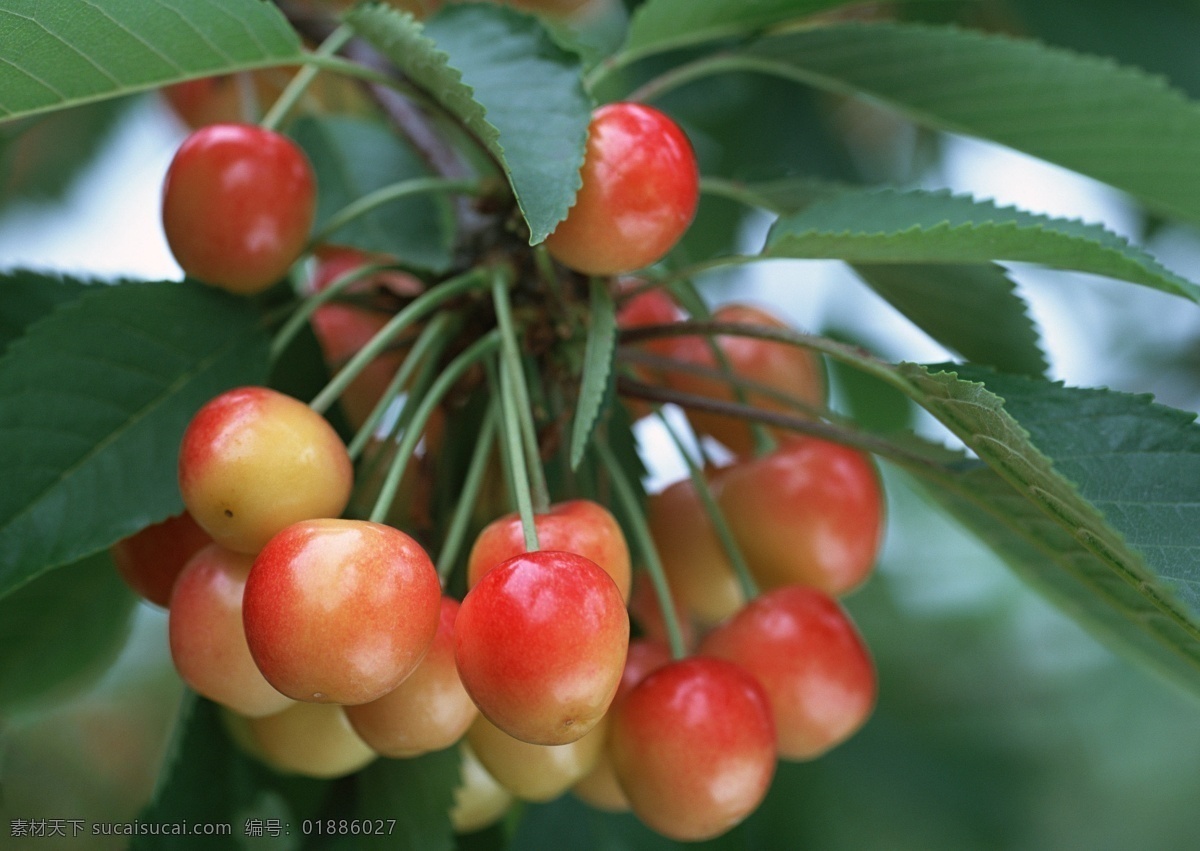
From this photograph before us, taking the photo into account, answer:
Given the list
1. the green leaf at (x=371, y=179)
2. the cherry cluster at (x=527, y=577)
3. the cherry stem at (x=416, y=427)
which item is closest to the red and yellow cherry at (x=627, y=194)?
the cherry cluster at (x=527, y=577)

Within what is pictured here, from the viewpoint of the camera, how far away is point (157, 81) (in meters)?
0.66

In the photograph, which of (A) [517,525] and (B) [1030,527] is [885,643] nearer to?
(B) [1030,527]

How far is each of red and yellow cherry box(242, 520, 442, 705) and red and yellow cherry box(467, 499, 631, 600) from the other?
0.18 ft

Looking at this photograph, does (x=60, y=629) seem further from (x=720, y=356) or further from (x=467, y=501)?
(x=720, y=356)

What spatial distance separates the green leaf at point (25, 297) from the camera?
2.72 ft

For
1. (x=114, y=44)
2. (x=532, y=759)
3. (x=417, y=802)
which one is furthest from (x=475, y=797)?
(x=114, y=44)

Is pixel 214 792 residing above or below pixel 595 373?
below

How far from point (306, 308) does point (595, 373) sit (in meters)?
0.27

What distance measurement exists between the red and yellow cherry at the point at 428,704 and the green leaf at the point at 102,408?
0.20 meters

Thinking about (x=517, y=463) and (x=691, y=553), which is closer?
(x=517, y=463)

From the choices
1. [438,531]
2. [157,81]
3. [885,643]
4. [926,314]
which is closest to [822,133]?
[926,314]

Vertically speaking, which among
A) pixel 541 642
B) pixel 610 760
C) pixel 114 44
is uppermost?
pixel 114 44

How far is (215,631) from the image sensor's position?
24.9 inches

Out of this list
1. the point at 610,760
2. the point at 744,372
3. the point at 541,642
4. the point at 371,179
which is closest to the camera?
the point at 541,642
